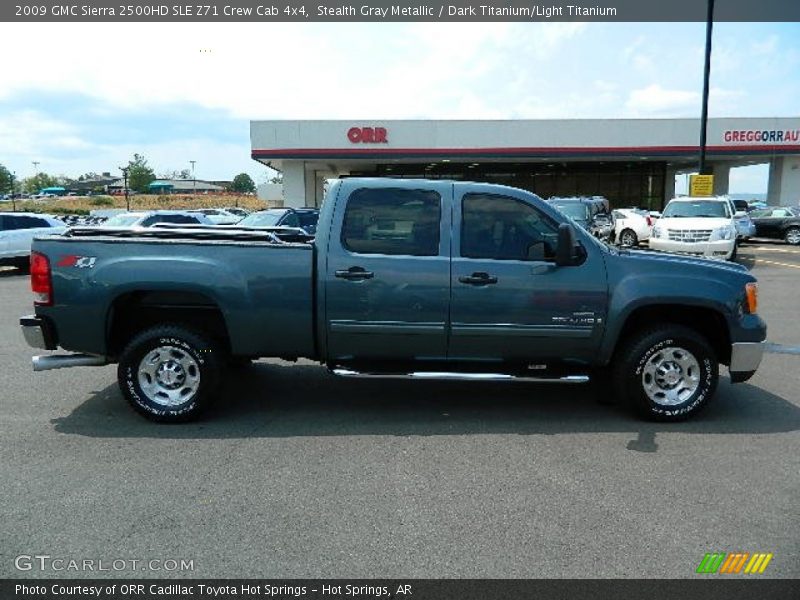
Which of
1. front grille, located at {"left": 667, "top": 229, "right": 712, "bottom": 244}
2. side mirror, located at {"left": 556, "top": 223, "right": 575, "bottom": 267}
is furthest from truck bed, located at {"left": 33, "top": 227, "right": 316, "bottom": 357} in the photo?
front grille, located at {"left": 667, "top": 229, "right": 712, "bottom": 244}

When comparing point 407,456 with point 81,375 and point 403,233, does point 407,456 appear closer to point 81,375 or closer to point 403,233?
point 403,233

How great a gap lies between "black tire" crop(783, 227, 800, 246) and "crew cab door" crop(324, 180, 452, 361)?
24264 mm

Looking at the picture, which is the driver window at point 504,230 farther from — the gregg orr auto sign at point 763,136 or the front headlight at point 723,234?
the gregg orr auto sign at point 763,136

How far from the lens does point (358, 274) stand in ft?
15.0

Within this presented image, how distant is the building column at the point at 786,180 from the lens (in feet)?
111

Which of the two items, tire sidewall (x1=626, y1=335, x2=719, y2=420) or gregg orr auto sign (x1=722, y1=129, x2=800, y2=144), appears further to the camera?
gregg orr auto sign (x1=722, y1=129, x2=800, y2=144)

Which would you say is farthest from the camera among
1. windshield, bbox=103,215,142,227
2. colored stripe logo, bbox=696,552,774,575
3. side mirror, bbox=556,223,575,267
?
windshield, bbox=103,215,142,227

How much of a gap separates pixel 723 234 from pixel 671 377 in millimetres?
11716

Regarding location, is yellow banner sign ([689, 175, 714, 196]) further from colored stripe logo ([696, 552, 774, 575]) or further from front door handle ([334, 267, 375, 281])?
colored stripe logo ([696, 552, 774, 575])

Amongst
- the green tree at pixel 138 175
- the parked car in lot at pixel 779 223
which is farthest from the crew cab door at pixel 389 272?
the green tree at pixel 138 175

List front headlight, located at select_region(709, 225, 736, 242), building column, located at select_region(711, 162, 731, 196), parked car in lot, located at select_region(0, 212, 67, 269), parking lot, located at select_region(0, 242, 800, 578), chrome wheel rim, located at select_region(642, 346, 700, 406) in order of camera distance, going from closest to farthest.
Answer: parking lot, located at select_region(0, 242, 800, 578) < chrome wheel rim, located at select_region(642, 346, 700, 406) < front headlight, located at select_region(709, 225, 736, 242) < parked car in lot, located at select_region(0, 212, 67, 269) < building column, located at select_region(711, 162, 731, 196)

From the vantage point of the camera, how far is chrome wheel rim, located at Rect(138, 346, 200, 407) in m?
4.74
